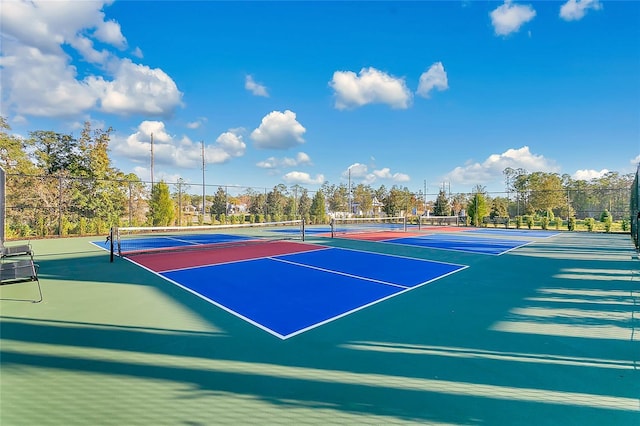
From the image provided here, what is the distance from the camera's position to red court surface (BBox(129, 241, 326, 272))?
7.29m

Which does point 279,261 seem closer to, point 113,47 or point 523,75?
point 113,47

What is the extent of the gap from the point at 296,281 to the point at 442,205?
2636cm

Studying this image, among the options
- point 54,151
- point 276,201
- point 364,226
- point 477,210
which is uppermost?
point 54,151

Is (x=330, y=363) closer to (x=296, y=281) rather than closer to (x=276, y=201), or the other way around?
(x=296, y=281)

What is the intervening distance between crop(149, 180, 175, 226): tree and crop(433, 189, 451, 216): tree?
23074mm

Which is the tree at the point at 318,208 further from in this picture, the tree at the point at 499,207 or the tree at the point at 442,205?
the tree at the point at 499,207

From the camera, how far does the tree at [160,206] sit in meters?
16.9

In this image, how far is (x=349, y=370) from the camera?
250cm

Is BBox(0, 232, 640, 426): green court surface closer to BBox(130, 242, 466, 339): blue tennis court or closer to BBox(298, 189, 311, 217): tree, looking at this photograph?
BBox(130, 242, 466, 339): blue tennis court

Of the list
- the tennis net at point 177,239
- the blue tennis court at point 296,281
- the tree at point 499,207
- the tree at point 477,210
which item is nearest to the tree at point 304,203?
the tennis net at point 177,239

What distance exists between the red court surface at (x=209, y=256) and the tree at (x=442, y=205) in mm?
21632

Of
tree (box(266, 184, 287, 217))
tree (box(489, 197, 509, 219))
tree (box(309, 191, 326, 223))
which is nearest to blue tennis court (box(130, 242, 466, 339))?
tree (box(266, 184, 287, 217))

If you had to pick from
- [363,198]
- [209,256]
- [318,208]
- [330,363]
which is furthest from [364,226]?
[330,363]

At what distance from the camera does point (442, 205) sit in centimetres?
2895
